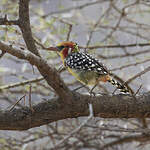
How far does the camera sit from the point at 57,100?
1.42 metres

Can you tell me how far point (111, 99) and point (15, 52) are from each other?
1.88ft

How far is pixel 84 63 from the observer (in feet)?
5.54

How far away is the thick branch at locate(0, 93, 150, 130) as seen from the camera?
1417mm

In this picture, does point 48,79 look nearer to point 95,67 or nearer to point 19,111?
point 19,111

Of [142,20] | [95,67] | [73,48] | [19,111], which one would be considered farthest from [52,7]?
[19,111]

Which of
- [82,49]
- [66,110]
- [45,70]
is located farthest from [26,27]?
[82,49]

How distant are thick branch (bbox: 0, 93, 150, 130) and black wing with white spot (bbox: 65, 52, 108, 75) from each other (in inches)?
8.0

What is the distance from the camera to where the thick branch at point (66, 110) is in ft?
4.65

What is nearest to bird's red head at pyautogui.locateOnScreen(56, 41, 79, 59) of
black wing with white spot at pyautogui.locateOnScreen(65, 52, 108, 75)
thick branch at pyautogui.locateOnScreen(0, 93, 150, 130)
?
black wing with white spot at pyautogui.locateOnScreen(65, 52, 108, 75)

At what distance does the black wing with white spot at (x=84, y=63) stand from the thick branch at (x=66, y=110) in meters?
0.20

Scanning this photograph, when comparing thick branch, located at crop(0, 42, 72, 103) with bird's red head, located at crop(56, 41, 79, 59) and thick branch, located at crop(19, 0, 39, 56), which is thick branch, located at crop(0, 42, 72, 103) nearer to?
thick branch, located at crop(19, 0, 39, 56)

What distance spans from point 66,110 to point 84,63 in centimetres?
37

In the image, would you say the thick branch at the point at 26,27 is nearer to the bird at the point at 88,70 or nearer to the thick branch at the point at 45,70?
the thick branch at the point at 45,70

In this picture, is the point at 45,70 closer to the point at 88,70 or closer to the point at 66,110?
the point at 66,110
